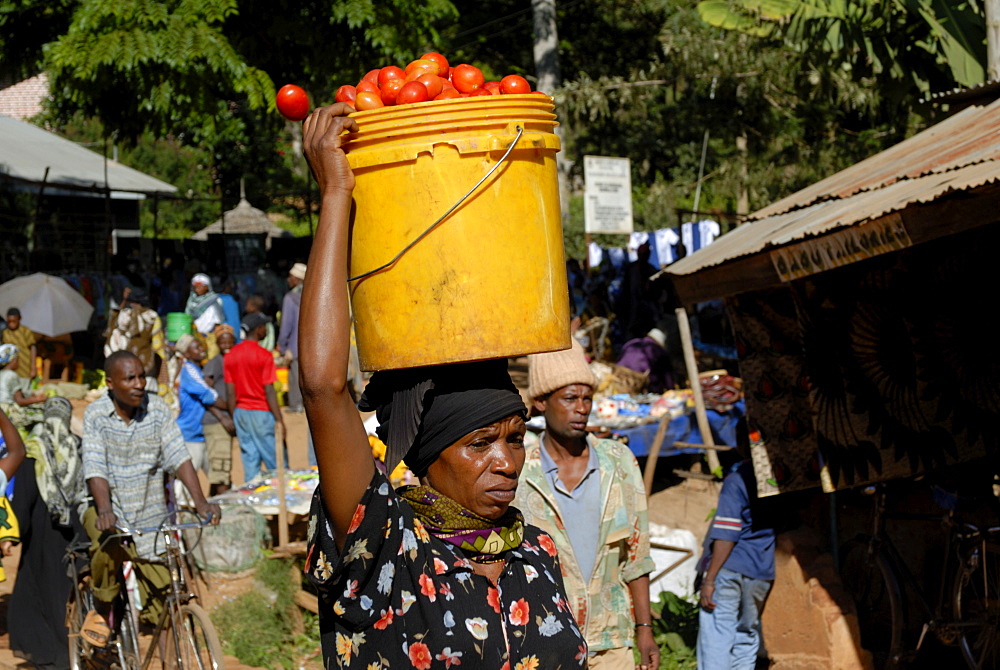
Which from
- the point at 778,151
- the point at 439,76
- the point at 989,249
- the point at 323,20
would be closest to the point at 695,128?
the point at 778,151

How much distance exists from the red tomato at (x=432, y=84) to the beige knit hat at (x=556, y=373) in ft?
6.68

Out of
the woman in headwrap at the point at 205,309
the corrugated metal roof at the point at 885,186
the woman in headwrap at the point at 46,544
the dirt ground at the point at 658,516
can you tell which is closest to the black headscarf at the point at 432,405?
the corrugated metal roof at the point at 885,186

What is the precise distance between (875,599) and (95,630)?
4.30 m

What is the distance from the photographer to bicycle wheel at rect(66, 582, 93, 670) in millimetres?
6035

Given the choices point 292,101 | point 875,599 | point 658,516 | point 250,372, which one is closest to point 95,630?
point 250,372

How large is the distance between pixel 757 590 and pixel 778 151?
15.0m

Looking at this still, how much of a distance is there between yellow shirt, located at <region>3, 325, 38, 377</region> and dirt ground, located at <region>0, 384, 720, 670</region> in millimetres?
3218

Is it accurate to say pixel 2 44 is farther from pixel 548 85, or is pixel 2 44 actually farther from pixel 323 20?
pixel 548 85

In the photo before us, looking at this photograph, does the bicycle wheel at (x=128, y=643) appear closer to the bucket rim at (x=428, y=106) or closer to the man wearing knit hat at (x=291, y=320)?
the bucket rim at (x=428, y=106)

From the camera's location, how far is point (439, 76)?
2.18 meters

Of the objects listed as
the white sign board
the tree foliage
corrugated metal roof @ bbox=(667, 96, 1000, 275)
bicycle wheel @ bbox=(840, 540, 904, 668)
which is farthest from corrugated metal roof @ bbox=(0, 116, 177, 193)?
bicycle wheel @ bbox=(840, 540, 904, 668)

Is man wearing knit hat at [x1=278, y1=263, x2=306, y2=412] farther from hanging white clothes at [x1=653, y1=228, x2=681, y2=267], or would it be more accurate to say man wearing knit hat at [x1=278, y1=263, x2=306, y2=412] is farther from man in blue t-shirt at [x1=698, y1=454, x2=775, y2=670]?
man in blue t-shirt at [x1=698, y1=454, x2=775, y2=670]

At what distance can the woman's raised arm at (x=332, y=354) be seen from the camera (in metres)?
1.79

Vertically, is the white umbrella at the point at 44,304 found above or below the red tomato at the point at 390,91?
above
